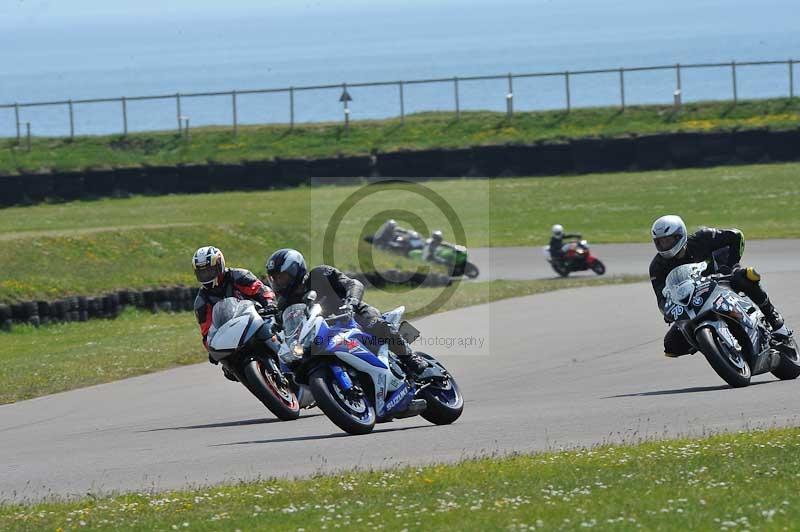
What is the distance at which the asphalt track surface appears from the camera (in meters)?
9.70

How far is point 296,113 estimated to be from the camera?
114m

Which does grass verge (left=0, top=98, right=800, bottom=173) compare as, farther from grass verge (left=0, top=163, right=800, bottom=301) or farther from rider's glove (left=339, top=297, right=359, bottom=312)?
rider's glove (left=339, top=297, right=359, bottom=312)

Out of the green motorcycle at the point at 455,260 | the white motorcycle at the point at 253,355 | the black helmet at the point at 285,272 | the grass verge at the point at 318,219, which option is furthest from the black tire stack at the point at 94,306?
the black helmet at the point at 285,272

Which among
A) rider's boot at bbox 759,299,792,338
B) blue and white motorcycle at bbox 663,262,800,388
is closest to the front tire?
blue and white motorcycle at bbox 663,262,800,388

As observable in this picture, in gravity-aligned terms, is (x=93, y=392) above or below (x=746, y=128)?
below

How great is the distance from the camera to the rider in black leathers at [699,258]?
1247 cm

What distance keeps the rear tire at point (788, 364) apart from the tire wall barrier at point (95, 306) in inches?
536

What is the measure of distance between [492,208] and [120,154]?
13.7 m

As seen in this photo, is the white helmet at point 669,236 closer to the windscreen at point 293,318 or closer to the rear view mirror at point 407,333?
the rear view mirror at point 407,333

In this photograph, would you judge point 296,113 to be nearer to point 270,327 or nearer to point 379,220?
point 379,220

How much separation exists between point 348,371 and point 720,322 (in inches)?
136

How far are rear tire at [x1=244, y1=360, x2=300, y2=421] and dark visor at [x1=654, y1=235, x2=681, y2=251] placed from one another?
3.53 m

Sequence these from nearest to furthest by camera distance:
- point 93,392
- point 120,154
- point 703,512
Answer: point 703,512
point 93,392
point 120,154

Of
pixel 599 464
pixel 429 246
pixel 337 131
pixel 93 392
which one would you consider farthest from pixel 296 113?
pixel 599 464
